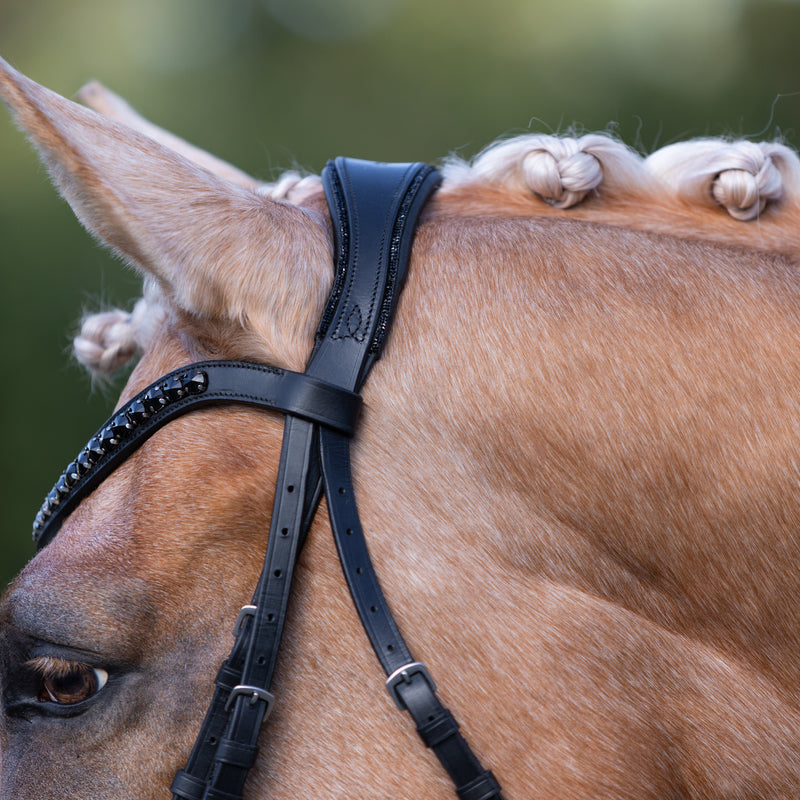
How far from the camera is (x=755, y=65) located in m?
8.20

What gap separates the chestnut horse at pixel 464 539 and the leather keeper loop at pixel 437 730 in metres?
0.03

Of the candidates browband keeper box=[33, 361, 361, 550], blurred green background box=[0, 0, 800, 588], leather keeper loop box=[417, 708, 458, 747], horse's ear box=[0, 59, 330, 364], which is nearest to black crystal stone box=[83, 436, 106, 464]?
browband keeper box=[33, 361, 361, 550]

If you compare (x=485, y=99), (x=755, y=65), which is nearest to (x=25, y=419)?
(x=485, y=99)

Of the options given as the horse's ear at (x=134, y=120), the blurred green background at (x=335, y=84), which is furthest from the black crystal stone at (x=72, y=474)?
the blurred green background at (x=335, y=84)

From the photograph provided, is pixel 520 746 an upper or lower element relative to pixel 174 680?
lower

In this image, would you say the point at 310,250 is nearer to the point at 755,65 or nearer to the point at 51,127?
the point at 51,127

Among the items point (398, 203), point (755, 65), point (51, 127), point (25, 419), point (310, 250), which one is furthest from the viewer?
point (755, 65)

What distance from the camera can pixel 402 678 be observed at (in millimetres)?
1143

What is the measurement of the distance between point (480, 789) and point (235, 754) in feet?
1.04

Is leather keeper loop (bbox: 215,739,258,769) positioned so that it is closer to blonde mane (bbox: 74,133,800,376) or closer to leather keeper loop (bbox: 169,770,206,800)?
leather keeper loop (bbox: 169,770,206,800)

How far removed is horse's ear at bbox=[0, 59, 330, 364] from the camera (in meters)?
1.15

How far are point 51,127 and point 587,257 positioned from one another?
0.77 metres

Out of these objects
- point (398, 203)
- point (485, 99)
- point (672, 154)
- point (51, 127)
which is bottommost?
Result: point (672, 154)

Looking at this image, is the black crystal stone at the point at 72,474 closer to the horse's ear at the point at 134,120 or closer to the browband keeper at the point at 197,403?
the browband keeper at the point at 197,403
